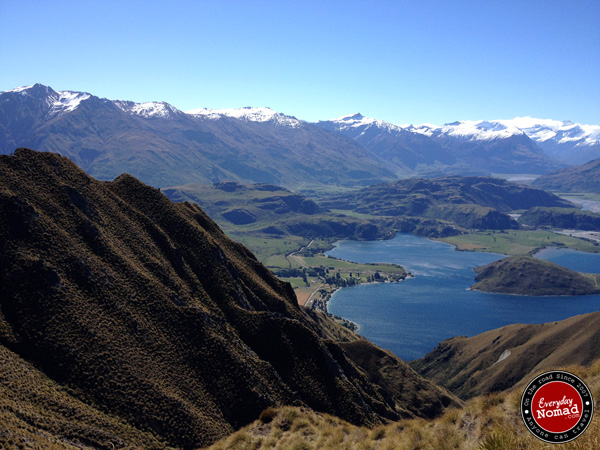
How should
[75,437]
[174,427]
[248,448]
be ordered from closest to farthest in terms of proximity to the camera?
[248,448] → [75,437] → [174,427]

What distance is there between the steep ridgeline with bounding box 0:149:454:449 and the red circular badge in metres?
34.5

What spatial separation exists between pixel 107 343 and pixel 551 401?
47999mm

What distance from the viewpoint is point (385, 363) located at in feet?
328

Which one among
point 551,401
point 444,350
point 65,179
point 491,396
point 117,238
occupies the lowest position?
point 444,350

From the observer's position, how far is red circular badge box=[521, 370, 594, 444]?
1428 centimetres

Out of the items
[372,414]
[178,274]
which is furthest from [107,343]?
[372,414]

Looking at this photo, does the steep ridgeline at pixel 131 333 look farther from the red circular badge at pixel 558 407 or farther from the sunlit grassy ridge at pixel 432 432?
the red circular badge at pixel 558 407

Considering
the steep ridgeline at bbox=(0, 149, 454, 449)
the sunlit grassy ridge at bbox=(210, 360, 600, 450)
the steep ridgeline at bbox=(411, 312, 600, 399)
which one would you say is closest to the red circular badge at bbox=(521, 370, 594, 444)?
the sunlit grassy ridge at bbox=(210, 360, 600, 450)

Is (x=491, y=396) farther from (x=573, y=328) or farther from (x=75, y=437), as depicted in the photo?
(x=573, y=328)

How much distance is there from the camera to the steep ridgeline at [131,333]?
4291 cm

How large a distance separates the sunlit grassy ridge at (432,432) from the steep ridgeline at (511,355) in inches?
Answer: 3731

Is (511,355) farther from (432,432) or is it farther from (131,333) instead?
(432,432)

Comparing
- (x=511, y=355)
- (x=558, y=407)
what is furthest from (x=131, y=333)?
(x=511, y=355)

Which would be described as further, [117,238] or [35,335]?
[117,238]
